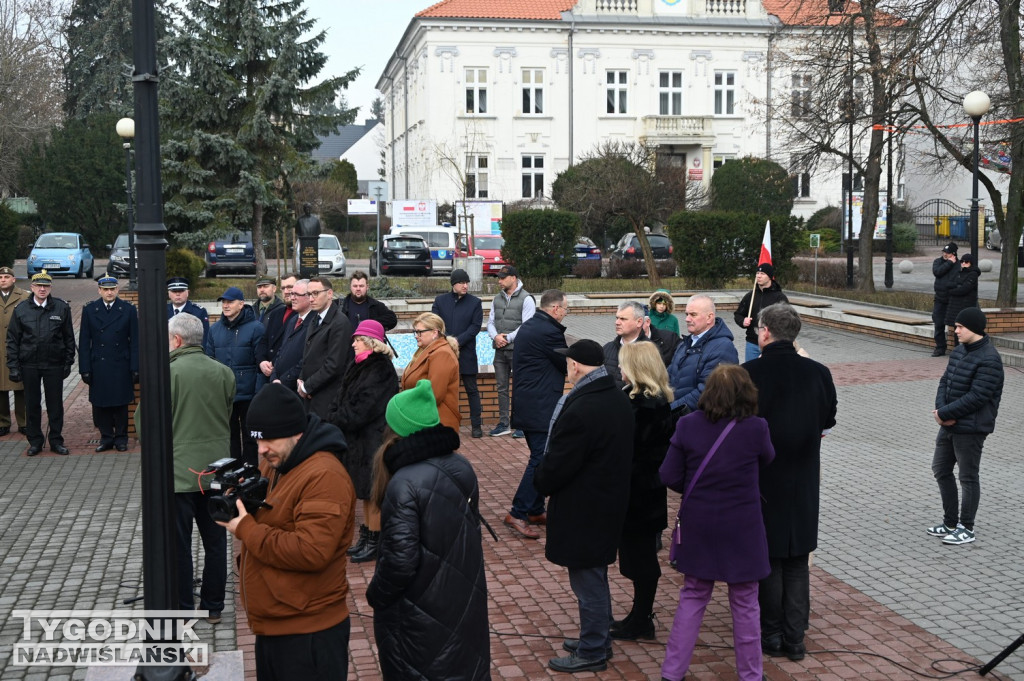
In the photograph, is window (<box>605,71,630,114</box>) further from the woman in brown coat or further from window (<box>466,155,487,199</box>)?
the woman in brown coat

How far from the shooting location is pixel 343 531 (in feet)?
13.5

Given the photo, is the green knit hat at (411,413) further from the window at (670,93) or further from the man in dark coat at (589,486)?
the window at (670,93)

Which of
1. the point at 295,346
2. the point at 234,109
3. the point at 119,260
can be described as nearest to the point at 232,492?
the point at 295,346

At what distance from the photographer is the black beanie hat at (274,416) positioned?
4129mm

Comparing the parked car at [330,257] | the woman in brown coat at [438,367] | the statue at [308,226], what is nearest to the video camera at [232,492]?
the woman in brown coat at [438,367]

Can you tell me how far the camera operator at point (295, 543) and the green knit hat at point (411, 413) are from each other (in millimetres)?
254

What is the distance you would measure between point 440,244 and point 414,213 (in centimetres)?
617

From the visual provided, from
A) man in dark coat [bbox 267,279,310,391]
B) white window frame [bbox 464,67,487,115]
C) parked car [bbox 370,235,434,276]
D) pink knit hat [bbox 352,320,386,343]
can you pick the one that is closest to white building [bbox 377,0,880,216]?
white window frame [bbox 464,67,487,115]

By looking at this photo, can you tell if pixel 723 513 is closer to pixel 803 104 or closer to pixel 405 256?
pixel 803 104

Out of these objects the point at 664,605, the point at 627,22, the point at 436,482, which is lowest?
the point at 664,605

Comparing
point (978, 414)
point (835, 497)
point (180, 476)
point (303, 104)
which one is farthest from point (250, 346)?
point (303, 104)

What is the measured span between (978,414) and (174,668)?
5.83 metres

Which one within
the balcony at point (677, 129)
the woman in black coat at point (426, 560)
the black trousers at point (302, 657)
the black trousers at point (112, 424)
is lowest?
the black trousers at point (112, 424)

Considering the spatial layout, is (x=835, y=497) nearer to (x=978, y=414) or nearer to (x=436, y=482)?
(x=978, y=414)
